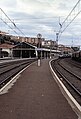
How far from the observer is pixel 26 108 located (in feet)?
35.5

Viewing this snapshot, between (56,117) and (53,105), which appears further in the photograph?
(53,105)

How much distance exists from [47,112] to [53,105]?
1513 mm

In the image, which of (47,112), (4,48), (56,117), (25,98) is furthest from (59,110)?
(4,48)

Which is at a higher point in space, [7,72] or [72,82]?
[72,82]

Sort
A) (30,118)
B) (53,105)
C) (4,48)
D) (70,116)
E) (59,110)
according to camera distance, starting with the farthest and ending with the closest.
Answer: (4,48) < (53,105) < (59,110) < (70,116) < (30,118)

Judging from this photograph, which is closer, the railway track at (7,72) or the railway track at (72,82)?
the railway track at (72,82)

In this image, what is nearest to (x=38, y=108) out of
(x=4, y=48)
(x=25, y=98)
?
(x=25, y=98)

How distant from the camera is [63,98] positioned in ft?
45.4

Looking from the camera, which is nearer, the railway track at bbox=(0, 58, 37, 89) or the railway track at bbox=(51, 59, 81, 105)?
the railway track at bbox=(51, 59, 81, 105)

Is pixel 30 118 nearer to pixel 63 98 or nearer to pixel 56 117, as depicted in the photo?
pixel 56 117

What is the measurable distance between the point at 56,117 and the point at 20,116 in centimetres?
104

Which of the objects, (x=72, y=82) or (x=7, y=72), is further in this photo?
(x=7, y=72)

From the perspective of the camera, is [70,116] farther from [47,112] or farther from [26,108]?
[26,108]

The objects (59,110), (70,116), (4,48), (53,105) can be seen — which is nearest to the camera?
(70,116)
